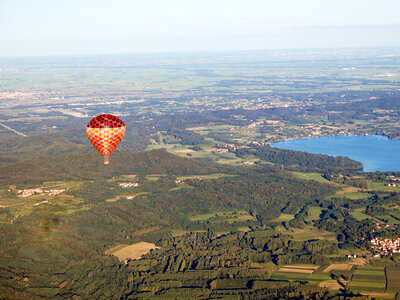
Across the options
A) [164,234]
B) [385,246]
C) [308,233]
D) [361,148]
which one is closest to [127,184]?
[164,234]

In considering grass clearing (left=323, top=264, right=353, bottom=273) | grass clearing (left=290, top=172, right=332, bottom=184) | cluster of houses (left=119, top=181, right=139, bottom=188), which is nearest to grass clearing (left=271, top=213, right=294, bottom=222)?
grass clearing (left=323, top=264, right=353, bottom=273)

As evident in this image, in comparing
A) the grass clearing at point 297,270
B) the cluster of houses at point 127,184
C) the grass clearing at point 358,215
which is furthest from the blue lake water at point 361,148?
the grass clearing at point 297,270

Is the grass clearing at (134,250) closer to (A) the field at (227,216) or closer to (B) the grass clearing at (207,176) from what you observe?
(A) the field at (227,216)

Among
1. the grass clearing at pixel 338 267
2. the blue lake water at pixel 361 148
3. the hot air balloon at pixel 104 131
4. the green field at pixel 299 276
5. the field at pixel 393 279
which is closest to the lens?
the field at pixel 393 279

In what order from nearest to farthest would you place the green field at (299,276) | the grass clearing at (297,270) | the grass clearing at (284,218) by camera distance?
the green field at (299,276)
the grass clearing at (297,270)
the grass clearing at (284,218)

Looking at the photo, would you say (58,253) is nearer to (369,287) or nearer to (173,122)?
(369,287)

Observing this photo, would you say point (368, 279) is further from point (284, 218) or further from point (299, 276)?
point (284, 218)

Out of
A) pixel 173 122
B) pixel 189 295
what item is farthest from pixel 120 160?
pixel 173 122
